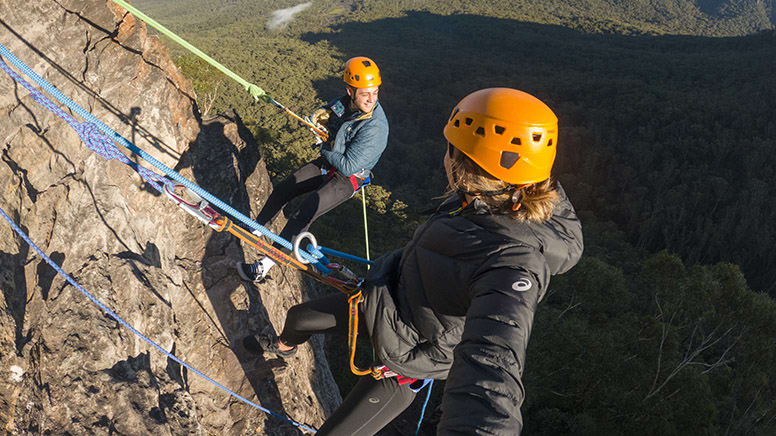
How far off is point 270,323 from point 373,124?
2.33 m

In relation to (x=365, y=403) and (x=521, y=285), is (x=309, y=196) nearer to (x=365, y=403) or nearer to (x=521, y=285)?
(x=365, y=403)

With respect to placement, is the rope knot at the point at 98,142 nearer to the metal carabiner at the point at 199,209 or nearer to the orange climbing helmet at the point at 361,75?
the metal carabiner at the point at 199,209

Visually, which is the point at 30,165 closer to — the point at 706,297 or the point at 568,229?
the point at 568,229

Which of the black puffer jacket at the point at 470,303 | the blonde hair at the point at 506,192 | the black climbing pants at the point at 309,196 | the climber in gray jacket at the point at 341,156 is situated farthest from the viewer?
the black climbing pants at the point at 309,196

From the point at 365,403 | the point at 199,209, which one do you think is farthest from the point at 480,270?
the point at 199,209

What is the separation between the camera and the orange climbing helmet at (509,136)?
1.98m

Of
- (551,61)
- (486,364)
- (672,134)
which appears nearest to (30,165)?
(486,364)

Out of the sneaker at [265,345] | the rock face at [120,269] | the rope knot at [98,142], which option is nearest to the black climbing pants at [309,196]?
the rock face at [120,269]

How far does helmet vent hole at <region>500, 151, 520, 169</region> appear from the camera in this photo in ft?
6.46

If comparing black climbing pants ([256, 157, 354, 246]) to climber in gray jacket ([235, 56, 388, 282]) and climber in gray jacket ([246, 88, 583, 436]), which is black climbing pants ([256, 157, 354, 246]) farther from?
climber in gray jacket ([246, 88, 583, 436])

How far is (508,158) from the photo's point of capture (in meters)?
1.97

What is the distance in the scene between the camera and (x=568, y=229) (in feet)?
6.91

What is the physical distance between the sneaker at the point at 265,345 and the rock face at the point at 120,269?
0.49 m

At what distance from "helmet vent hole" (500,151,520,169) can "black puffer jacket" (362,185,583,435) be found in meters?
0.25
